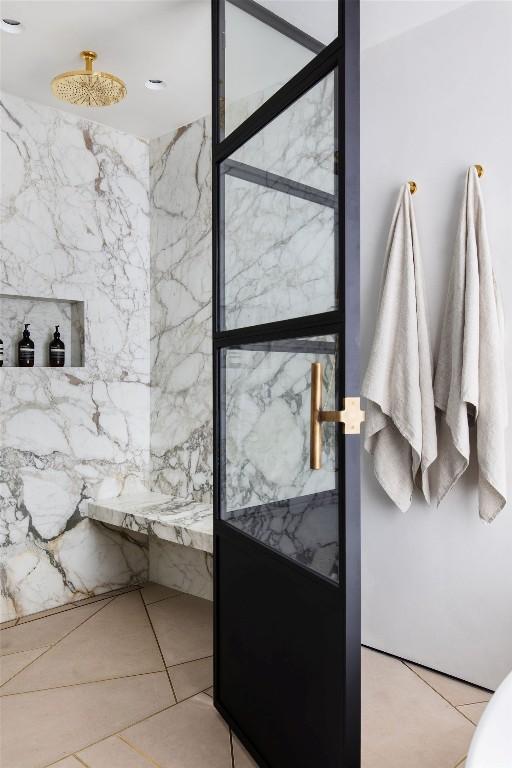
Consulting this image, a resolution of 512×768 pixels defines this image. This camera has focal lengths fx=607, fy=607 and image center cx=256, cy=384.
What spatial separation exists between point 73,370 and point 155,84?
1.53m

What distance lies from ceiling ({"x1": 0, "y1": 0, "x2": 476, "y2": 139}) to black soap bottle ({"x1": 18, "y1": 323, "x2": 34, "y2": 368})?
48.9 inches

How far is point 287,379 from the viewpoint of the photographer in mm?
1829

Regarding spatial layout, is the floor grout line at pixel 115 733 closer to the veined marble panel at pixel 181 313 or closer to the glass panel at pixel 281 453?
the glass panel at pixel 281 453

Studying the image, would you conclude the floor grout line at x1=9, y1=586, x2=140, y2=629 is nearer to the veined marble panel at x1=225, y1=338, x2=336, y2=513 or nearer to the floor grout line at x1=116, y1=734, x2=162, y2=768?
the floor grout line at x1=116, y1=734, x2=162, y2=768

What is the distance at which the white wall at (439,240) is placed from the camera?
2.26 meters

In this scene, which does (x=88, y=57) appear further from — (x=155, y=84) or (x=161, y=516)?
(x=161, y=516)

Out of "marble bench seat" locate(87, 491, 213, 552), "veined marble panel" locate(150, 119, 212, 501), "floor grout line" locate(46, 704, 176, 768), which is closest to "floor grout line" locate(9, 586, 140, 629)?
"marble bench seat" locate(87, 491, 213, 552)

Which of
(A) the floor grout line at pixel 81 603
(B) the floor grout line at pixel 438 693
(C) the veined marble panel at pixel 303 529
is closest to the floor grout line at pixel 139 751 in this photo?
(C) the veined marble panel at pixel 303 529

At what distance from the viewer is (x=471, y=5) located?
7.55 ft

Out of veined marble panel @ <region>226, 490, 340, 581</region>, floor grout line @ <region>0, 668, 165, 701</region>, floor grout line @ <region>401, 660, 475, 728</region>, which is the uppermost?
veined marble panel @ <region>226, 490, 340, 581</region>

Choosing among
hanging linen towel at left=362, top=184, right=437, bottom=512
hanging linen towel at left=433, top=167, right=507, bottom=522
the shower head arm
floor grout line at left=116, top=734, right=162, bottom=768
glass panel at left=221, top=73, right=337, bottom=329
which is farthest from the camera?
the shower head arm

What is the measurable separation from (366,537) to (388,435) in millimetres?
531

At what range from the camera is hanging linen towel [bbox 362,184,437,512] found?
7.63ft

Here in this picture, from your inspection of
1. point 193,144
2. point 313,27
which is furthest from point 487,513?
point 193,144
